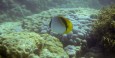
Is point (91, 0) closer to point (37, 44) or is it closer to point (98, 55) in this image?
point (98, 55)

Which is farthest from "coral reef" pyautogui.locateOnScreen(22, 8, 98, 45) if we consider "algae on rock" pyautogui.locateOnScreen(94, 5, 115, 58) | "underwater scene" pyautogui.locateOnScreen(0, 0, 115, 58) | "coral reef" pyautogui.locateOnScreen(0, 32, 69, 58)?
"coral reef" pyautogui.locateOnScreen(0, 32, 69, 58)

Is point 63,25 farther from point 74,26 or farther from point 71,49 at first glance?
point 74,26

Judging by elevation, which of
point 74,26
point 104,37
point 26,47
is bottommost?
point 26,47

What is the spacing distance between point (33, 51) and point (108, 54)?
96.3 inches

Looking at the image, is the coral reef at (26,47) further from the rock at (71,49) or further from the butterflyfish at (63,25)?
the butterflyfish at (63,25)

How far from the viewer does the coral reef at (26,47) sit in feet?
11.6

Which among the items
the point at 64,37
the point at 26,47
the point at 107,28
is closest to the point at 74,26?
the point at 64,37

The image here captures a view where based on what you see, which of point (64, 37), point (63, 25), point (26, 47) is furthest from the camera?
point (64, 37)

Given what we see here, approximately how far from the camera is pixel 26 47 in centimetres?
365

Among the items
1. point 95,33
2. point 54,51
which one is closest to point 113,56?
point 95,33

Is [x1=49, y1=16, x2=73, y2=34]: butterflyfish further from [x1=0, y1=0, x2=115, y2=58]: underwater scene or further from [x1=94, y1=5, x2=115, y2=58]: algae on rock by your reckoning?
[x1=94, y1=5, x2=115, y2=58]: algae on rock

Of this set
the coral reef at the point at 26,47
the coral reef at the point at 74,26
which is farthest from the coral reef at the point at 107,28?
the coral reef at the point at 26,47

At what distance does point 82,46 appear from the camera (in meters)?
5.83

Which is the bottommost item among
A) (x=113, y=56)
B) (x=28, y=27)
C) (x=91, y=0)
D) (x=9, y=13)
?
(x=113, y=56)
